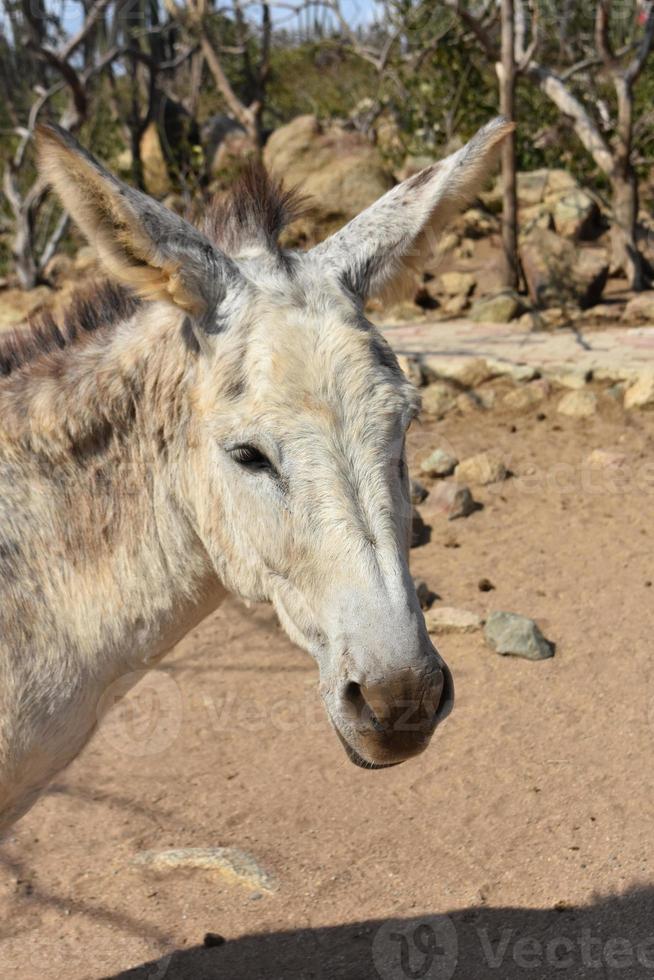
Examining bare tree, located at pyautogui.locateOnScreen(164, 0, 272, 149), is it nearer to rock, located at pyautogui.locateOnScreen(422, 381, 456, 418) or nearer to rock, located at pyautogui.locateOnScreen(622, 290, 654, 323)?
rock, located at pyautogui.locateOnScreen(622, 290, 654, 323)

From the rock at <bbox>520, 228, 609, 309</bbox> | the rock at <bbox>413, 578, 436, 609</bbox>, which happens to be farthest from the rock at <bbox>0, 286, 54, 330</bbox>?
the rock at <bbox>413, 578, 436, 609</bbox>

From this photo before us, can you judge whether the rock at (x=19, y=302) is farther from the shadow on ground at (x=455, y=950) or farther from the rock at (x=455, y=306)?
the shadow on ground at (x=455, y=950)

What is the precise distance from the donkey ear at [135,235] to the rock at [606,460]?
17.4 feet

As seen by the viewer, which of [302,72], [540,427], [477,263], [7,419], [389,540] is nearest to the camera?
[389,540]

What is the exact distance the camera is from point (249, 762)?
181 inches

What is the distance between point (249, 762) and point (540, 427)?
4484 millimetres

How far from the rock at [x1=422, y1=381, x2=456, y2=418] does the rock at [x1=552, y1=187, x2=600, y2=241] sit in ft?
18.5

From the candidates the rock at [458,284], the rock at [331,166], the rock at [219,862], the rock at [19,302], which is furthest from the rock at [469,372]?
the rock at [19,302]

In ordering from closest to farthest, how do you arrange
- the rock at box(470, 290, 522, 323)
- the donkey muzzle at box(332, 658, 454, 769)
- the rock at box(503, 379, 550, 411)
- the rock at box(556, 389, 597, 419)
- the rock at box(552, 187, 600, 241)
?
the donkey muzzle at box(332, 658, 454, 769) → the rock at box(556, 389, 597, 419) → the rock at box(503, 379, 550, 411) → the rock at box(470, 290, 522, 323) → the rock at box(552, 187, 600, 241)

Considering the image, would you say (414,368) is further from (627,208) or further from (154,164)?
(154,164)

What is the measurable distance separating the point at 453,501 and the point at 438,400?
2084mm

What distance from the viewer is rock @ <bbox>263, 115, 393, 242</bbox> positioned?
47.3 ft

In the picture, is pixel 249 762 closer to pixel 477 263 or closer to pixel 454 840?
pixel 454 840

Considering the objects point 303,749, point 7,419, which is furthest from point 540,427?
point 7,419
